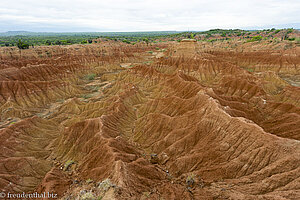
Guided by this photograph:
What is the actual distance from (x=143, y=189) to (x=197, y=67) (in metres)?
69.5

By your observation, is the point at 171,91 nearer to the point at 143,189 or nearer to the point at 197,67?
the point at 197,67

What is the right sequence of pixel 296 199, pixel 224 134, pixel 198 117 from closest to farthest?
pixel 296 199, pixel 224 134, pixel 198 117

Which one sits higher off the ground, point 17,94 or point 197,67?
point 197,67

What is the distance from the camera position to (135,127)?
38.5 meters

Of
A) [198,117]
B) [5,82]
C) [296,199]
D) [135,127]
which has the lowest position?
[135,127]

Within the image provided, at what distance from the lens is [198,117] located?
31109 millimetres

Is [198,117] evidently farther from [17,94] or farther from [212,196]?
[17,94]

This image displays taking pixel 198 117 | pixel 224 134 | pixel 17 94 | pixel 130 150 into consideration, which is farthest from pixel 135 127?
pixel 17 94

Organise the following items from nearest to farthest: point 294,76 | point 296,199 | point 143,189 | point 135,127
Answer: point 296,199
point 143,189
point 135,127
point 294,76

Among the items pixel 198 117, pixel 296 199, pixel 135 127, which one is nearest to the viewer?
pixel 296 199

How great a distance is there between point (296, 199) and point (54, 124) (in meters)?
46.1

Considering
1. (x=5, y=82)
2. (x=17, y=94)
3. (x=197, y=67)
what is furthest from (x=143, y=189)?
(x=197, y=67)

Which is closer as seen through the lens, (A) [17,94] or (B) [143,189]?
(B) [143,189]

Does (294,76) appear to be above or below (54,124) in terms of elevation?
above
